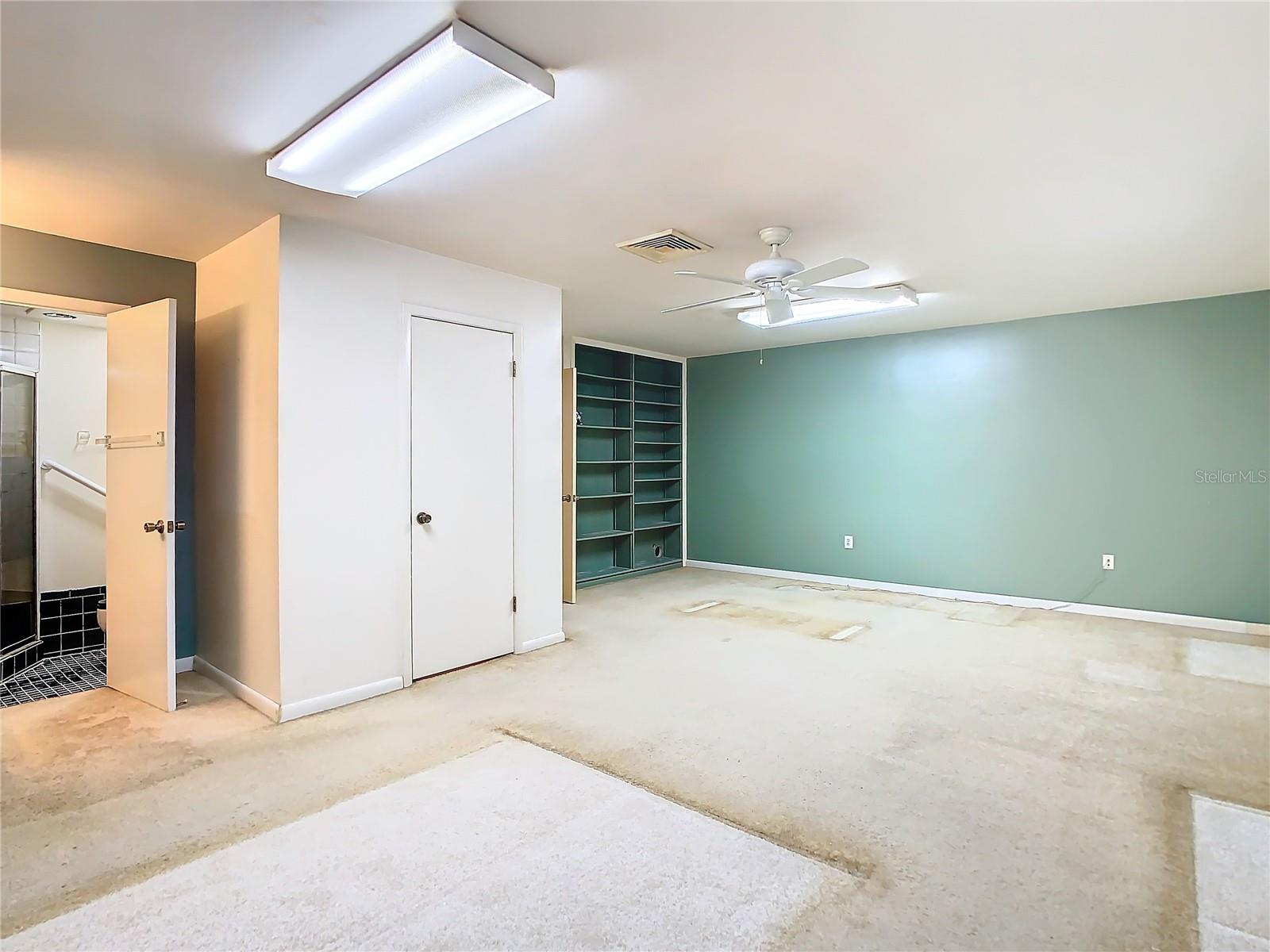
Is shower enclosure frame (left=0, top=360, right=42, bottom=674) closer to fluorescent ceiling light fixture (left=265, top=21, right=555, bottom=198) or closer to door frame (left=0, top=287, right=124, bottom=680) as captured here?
door frame (left=0, top=287, right=124, bottom=680)

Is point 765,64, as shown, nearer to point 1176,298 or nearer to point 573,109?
point 573,109

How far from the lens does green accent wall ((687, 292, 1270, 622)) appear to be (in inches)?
195

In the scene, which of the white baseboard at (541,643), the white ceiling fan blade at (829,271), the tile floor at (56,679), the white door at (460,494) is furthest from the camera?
the white baseboard at (541,643)

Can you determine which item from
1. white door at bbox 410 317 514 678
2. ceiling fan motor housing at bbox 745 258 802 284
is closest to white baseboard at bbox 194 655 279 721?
white door at bbox 410 317 514 678

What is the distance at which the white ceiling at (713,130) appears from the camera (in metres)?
1.83

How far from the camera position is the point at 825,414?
688 cm

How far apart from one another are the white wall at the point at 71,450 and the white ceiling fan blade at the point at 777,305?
4.86 meters

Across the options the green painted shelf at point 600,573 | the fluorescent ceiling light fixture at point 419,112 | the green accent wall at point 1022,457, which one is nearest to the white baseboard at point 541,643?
the green painted shelf at point 600,573

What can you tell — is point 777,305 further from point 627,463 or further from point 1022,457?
point 627,463

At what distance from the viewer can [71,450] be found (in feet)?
16.3

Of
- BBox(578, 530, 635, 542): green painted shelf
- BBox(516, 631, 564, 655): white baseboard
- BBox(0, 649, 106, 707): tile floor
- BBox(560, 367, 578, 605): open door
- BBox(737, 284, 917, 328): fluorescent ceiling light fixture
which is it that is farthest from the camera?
BBox(578, 530, 635, 542): green painted shelf
